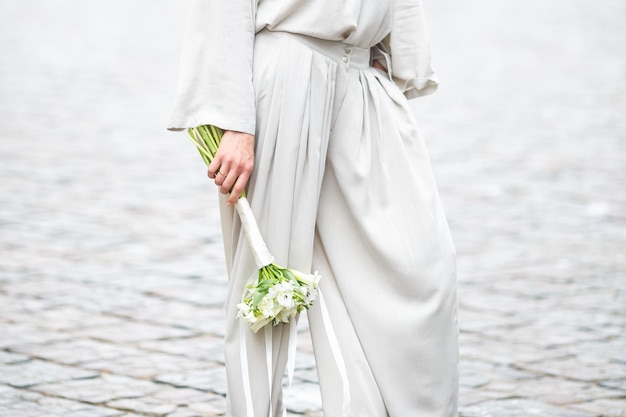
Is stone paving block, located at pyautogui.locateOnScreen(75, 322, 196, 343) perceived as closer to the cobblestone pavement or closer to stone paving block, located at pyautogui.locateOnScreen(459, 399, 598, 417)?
the cobblestone pavement

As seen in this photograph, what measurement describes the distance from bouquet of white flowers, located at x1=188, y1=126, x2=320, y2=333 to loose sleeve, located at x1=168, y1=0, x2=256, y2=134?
0.06m

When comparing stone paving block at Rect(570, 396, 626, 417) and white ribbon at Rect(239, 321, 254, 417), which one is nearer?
white ribbon at Rect(239, 321, 254, 417)

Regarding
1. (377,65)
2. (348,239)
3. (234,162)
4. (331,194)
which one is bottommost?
(348,239)

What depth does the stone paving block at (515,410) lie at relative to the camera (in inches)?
152

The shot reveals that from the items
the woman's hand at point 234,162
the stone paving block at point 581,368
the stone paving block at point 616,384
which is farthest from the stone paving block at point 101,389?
the stone paving block at point 616,384

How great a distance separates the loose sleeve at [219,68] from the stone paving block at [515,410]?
5.14ft

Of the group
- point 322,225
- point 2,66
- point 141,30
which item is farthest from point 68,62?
point 322,225

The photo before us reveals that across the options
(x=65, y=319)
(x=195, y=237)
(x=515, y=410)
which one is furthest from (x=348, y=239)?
(x=195, y=237)

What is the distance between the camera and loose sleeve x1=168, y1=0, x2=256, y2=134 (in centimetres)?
281

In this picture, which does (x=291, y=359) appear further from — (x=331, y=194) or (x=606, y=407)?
(x=606, y=407)

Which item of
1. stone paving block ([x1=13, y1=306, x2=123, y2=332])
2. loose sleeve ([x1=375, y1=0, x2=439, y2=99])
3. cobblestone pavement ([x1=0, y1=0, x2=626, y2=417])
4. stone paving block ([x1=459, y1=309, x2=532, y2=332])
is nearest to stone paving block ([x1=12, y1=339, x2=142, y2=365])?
cobblestone pavement ([x1=0, y1=0, x2=626, y2=417])

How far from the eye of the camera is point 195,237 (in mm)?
6242

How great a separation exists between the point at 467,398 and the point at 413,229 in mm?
1312

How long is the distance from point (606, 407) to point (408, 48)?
1613 mm
